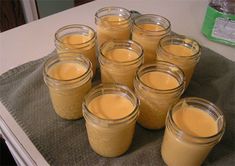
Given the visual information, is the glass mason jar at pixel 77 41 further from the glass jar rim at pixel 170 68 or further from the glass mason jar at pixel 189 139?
the glass mason jar at pixel 189 139

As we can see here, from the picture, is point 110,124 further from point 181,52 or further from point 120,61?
point 181,52

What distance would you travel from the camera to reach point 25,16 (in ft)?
4.77

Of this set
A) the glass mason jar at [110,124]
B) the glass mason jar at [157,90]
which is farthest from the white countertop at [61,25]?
the glass mason jar at [157,90]

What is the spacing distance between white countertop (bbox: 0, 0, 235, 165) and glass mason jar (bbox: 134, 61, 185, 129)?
25cm

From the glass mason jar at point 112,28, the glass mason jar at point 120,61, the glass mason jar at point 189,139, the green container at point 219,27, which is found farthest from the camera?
the green container at point 219,27

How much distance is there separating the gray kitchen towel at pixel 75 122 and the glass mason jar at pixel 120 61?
0.39 ft

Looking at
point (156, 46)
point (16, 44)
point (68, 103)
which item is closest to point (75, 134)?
point (68, 103)

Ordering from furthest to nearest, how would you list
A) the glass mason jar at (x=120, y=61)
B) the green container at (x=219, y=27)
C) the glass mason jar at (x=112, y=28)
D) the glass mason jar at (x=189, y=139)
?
the green container at (x=219, y=27) → the glass mason jar at (x=112, y=28) → the glass mason jar at (x=120, y=61) → the glass mason jar at (x=189, y=139)

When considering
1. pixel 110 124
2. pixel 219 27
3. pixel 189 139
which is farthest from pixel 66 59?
pixel 219 27

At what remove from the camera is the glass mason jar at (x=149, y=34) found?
70 centimetres

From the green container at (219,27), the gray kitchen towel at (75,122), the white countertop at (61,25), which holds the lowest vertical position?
the gray kitchen towel at (75,122)

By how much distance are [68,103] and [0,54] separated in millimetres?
338

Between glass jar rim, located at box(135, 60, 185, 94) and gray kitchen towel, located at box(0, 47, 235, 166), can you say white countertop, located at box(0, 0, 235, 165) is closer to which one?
gray kitchen towel, located at box(0, 47, 235, 166)

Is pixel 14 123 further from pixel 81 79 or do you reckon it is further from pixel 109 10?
pixel 109 10
